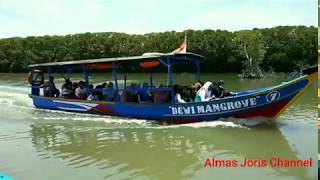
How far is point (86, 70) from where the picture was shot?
58.0 ft

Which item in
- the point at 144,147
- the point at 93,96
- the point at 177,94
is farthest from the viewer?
the point at 93,96

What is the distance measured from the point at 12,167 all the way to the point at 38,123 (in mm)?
5944

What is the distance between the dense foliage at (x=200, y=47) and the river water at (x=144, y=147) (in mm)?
37258

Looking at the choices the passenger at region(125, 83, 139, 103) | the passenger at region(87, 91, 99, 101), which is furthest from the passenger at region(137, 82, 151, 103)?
the passenger at region(87, 91, 99, 101)

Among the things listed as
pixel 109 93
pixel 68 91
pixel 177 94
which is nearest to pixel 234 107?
pixel 177 94

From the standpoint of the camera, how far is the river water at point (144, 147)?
9625 mm

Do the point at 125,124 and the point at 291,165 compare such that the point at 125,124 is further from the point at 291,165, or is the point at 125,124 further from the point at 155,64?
the point at 291,165

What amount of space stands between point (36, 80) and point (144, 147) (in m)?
10.2

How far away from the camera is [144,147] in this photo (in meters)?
11.9

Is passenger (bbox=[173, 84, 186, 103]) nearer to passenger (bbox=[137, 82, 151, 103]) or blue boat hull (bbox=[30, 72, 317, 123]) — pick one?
blue boat hull (bbox=[30, 72, 317, 123])

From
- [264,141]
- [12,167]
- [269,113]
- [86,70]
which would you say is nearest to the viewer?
[12,167]

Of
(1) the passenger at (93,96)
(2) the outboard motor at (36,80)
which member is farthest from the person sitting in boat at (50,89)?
(1) the passenger at (93,96)

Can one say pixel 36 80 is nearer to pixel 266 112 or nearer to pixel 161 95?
pixel 161 95

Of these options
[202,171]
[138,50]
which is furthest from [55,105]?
[138,50]
